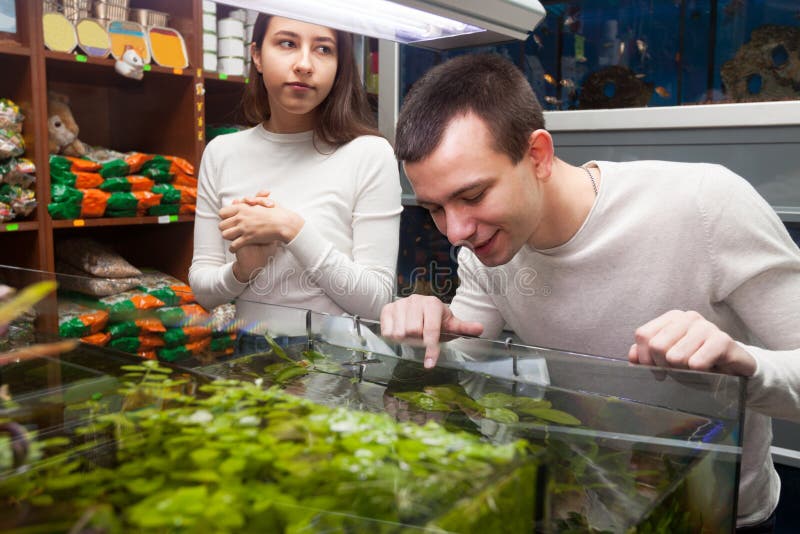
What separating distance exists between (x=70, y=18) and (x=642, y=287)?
86.3 inches

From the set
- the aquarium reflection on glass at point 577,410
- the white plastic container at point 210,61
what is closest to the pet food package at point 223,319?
A: the aquarium reflection on glass at point 577,410

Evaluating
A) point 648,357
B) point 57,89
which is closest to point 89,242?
point 57,89

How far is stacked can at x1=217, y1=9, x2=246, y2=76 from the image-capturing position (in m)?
2.87

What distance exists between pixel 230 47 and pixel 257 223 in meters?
1.72

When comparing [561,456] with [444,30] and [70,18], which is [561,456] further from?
[70,18]

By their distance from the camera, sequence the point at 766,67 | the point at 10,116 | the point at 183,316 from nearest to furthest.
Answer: the point at 183,316 < the point at 766,67 < the point at 10,116

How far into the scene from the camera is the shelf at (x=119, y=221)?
2.41m

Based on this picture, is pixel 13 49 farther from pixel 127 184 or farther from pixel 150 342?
pixel 150 342

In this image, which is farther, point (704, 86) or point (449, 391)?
point (704, 86)

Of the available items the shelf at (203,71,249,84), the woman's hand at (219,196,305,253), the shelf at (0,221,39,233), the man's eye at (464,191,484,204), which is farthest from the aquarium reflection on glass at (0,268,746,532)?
the shelf at (203,71,249,84)

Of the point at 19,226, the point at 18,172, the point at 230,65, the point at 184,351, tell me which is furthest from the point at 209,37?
the point at 184,351

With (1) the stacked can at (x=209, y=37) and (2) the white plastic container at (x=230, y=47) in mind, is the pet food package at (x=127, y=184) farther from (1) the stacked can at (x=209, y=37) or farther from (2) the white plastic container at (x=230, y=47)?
(2) the white plastic container at (x=230, y=47)

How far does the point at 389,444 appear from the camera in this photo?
21.2 inches

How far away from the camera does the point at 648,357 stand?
0.82 m
